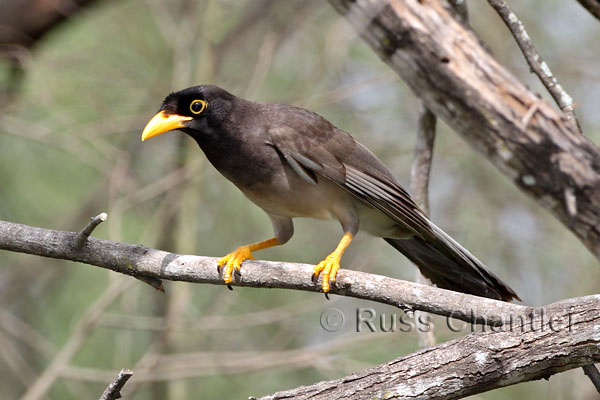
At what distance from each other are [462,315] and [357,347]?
3.31 meters

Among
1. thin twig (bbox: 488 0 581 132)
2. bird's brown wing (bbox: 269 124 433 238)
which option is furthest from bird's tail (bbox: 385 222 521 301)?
thin twig (bbox: 488 0 581 132)

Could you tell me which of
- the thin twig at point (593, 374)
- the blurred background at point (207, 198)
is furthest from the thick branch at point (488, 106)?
the blurred background at point (207, 198)

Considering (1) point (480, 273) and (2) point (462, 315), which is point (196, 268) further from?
(1) point (480, 273)

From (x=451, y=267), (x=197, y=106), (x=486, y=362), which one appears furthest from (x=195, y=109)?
(x=486, y=362)

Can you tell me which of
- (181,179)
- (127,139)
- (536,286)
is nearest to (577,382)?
(536,286)

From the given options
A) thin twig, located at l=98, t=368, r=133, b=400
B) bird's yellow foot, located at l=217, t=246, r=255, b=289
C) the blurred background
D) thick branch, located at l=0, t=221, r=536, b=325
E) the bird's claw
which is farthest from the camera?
the blurred background

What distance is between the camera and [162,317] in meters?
7.25

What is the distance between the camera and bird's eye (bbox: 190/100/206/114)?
16.1 feet

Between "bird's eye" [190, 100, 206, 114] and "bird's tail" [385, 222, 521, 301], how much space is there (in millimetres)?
1688

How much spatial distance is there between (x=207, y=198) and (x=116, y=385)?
5.11 meters

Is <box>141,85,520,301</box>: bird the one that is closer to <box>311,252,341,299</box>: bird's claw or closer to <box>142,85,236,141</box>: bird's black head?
<box>142,85,236,141</box>: bird's black head

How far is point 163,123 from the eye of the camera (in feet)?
15.9

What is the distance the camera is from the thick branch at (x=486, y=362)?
3273mm

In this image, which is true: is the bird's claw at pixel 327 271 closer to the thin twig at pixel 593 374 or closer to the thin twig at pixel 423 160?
the thin twig at pixel 423 160
